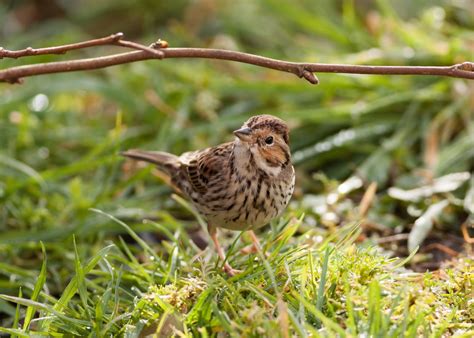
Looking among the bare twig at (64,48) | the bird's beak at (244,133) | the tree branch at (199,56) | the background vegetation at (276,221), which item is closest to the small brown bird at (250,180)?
the bird's beak at (244,133)

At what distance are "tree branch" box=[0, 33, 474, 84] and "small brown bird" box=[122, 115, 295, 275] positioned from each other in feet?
1.64

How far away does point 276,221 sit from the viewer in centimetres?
424

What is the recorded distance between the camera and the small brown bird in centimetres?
378

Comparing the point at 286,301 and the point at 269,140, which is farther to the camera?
the point at 269,140

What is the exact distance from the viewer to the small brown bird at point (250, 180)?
149 inches

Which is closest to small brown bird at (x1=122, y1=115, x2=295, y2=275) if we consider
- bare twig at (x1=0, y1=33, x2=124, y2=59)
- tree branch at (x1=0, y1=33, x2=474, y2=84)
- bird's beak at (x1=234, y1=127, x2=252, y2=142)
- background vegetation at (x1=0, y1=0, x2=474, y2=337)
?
bird's beak at (x1=234, y1=127, x2=252, y2=142)

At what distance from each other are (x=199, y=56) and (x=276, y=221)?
4.17 feet

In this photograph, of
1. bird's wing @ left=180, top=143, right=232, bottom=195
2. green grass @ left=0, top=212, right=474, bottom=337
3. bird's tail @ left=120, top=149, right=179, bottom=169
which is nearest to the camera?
green grass @ left=0, top=212, right=474, bottom=337

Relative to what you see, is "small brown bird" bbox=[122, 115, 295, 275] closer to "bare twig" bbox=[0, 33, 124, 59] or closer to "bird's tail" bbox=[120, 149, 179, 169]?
"bird's tail" bbox=[120, 149, 179, 169]

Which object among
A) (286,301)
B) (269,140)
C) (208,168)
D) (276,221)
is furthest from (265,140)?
(286,301)

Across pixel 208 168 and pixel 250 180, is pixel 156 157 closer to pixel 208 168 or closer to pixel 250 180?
pixel 208 168

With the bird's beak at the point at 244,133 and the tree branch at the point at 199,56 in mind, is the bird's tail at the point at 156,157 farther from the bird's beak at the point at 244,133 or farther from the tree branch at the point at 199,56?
the tree branch at the point at 199,56

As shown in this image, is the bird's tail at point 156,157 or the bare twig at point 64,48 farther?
the bird's tail at point 156,157

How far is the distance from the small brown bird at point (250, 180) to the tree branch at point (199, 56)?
0.50 meters
